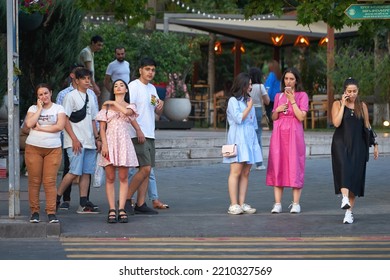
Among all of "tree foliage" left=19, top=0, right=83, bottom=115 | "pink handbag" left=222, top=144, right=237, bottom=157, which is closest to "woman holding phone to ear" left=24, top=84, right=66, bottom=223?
"pink handbag" left=222, top=144, right=237, bottom=157

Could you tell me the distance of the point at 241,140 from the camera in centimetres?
1405

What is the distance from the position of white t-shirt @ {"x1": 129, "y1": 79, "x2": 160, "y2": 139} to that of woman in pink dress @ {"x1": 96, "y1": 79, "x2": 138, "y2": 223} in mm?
361

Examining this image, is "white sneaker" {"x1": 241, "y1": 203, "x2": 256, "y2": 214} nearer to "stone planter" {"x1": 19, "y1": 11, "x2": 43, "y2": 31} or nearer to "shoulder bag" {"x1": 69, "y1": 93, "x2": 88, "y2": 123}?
"shoulder bag" {"x1": 69, "y1": 93, "x2": 88, "y2": 123}

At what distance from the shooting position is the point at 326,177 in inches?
743

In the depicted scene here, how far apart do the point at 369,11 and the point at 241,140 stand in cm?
267

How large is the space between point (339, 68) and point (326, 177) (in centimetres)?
1194

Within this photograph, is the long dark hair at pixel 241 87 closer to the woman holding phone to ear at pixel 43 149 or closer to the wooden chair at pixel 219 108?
the woman holding phone to ear at pixel 43 149

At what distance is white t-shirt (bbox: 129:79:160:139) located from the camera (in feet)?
45.5

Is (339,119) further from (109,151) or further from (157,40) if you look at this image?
(157,40)

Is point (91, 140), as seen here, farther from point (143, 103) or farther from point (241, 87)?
point (241, 87)

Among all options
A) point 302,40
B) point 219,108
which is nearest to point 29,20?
point 219,108

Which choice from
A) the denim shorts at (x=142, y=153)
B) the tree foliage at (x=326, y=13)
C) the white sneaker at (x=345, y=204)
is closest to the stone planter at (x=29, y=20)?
the denim shorts at (x=142, y=153)

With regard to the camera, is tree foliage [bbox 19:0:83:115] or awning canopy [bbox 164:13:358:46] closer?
tree foliage [bbox 19:0:83:115]
